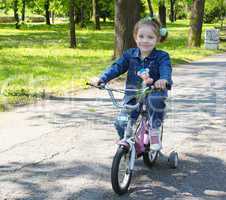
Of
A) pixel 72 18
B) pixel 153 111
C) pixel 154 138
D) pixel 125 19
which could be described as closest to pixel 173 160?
pixel 154 138

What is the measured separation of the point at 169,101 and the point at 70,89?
7.55 ft

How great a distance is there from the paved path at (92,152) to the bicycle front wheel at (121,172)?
113mm

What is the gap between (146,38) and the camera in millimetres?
5160

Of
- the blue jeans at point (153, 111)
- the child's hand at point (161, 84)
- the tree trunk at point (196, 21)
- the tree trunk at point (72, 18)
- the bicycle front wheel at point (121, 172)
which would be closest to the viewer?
the child's hand at point (161, 84)

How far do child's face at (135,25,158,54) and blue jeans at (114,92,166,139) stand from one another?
0.48 m

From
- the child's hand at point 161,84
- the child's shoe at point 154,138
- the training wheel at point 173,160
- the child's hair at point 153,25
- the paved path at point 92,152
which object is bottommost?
the paved path at point 92,152

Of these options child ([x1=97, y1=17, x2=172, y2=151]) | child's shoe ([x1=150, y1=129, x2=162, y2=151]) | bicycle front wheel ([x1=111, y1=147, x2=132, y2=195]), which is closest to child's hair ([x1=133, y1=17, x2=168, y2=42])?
child ([x1=97, y1=17, x2=172, y2=151])

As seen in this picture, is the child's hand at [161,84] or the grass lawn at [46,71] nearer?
the child's hand at [161,84]

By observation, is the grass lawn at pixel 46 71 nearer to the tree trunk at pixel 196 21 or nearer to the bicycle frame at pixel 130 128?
the tree trunk at pixel 196 21

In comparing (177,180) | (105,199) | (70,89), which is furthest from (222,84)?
(105,199)

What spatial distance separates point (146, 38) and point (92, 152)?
2.05m

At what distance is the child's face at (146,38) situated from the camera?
202 inches

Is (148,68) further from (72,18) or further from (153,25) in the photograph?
(72,18)

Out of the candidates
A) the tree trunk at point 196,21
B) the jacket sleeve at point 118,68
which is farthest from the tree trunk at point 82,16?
the jacket sleeve at point 118,68
